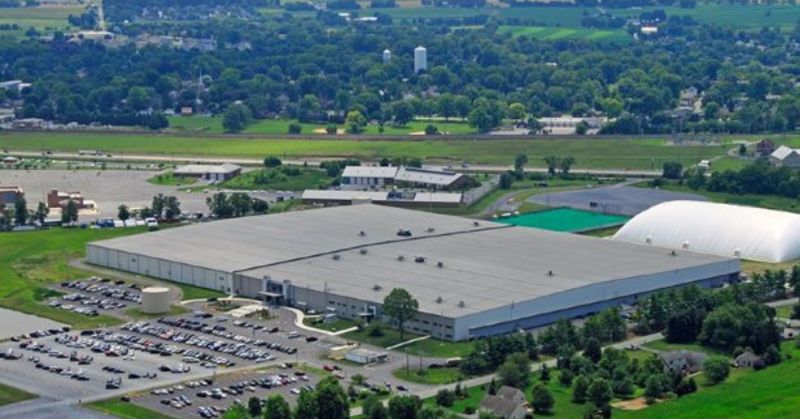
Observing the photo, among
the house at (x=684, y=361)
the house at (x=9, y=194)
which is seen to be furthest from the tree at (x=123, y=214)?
the house at (x=684, y=361)

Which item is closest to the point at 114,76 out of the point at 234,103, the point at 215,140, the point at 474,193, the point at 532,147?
the point at 234,103

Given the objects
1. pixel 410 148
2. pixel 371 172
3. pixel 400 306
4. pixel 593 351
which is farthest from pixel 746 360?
pixel 410 148

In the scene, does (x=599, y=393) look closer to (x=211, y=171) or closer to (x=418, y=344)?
(x=418, y=344)

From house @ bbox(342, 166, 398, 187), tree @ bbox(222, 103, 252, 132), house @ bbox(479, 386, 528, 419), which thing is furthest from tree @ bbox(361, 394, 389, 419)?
tree @ bbox(222, 103, 252, 132)

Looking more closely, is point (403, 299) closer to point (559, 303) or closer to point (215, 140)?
point (559, 303)

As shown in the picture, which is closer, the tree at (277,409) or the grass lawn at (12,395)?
the tree at (277,409)

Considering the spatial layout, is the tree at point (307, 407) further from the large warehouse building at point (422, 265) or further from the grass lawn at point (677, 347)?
the grass lawn at point (677, 347)
